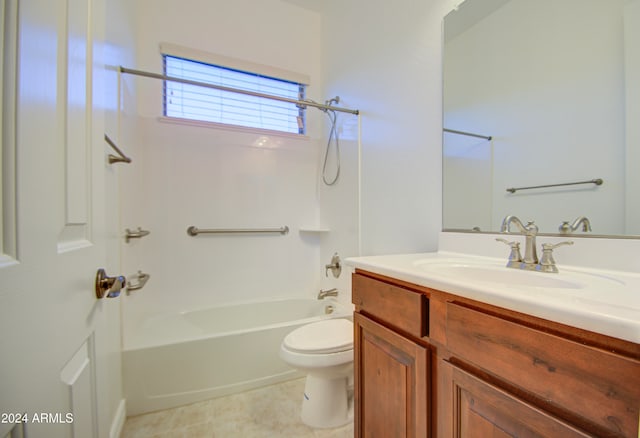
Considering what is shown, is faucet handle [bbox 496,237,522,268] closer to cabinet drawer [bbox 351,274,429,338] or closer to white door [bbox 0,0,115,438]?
cabinet drawer [bbox 351,274,429,338]

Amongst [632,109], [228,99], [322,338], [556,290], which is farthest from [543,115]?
[228,99]

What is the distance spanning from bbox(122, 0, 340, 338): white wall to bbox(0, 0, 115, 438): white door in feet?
4.07

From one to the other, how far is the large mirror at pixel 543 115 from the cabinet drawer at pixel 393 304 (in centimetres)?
55

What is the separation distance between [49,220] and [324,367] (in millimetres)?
1184

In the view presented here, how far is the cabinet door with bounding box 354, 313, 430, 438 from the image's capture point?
2.41ft

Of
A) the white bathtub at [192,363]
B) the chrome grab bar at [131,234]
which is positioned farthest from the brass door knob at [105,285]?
the chrome grab bar at [131,234]

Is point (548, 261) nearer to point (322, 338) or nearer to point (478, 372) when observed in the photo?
point (478, 372)

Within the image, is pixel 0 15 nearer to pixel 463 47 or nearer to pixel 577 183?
pixel 577 183

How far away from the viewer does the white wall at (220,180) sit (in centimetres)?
198

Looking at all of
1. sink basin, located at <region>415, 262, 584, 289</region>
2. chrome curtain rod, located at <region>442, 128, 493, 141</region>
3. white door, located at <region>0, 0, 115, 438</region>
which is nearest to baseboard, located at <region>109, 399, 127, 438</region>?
white door, located at <region>0, 0, 115, 438</region>

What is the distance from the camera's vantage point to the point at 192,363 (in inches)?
60.6

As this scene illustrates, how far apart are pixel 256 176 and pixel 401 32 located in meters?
1.49

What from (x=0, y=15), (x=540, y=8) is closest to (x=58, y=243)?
(x=0, y=15)

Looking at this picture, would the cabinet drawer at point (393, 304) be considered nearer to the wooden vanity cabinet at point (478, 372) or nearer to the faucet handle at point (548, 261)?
the wooden vanity cabinet at point (478, 372)
